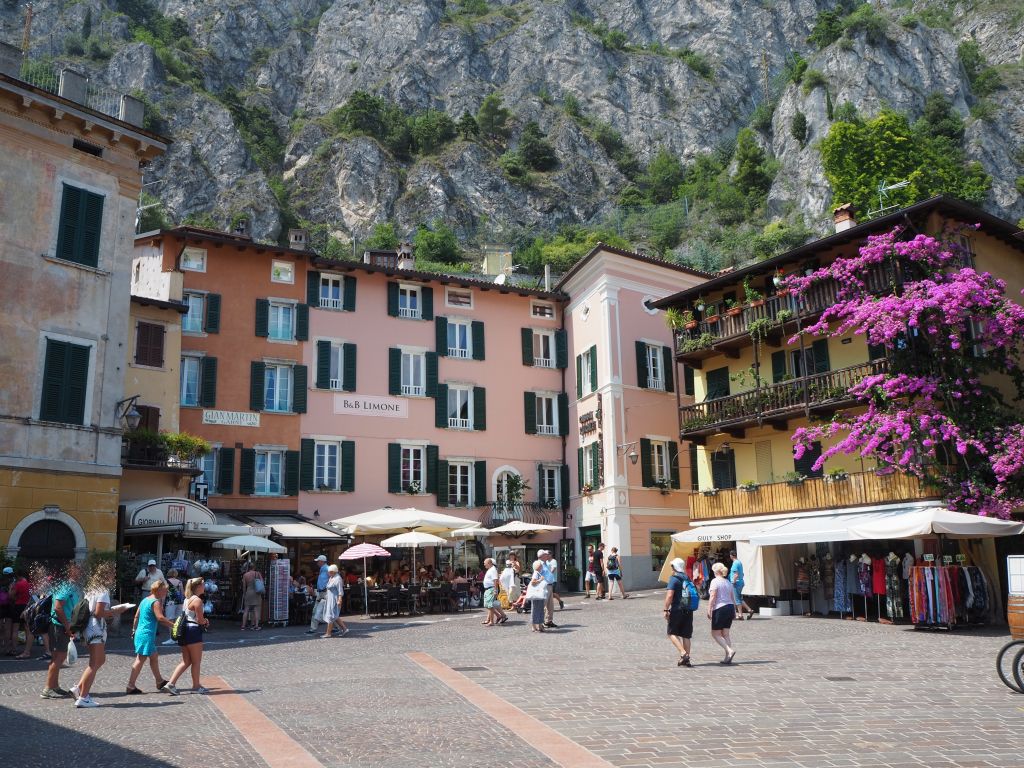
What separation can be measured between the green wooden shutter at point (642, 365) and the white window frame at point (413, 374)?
7964 millimetres

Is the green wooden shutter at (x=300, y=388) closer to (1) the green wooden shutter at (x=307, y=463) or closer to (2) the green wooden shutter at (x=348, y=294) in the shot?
(1) the green wooden shutter at (x=307, y=463)

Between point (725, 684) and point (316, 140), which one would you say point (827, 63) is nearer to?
point (316, 140)

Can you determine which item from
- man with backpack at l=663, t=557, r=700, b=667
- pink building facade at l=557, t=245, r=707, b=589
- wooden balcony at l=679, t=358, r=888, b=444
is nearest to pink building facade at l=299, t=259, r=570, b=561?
pink building facade at l=557, t=245, r=707, b=589

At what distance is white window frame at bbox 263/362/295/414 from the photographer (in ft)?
104

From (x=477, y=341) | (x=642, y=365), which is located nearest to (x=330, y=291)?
(x=477, y=341)

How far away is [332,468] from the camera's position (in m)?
32.5

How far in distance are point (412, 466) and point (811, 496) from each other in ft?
47.5

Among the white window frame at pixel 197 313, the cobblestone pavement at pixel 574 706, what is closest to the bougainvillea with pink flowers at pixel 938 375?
the cobblestone pavement at pixel 574 706

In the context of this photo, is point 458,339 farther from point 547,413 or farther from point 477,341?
point 547,413

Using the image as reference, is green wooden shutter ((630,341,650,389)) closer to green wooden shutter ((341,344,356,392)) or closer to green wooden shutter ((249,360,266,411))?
green wooden shutter ((341,344,356,392))

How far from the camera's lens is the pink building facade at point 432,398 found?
107ft

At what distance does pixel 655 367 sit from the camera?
114 feet

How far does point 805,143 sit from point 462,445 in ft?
227

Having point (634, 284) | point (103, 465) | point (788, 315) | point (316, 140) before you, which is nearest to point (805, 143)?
point (316, 140)
